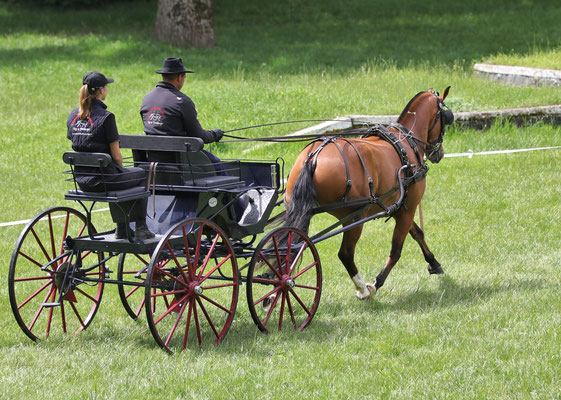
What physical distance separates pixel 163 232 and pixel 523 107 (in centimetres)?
963

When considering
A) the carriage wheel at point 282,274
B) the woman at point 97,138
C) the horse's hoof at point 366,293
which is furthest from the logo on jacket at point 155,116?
the horse's hoof at point 366,293

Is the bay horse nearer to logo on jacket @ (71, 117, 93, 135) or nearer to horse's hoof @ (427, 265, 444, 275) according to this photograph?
horse's hoof @ (427, 265, 444, 275)

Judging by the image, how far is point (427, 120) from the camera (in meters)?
8.82

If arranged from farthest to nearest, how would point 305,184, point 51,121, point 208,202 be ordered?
point 51,121
point 305,184
point 208,202

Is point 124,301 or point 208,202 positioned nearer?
point 208,202

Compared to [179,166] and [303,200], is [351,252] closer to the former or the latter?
[303,200]

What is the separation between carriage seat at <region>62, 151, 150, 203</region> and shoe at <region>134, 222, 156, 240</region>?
28 cm

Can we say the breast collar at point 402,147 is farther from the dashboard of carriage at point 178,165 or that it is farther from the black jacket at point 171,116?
the black jacket at point 171,116

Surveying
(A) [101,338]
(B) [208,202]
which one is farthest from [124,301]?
(B) [208,202]

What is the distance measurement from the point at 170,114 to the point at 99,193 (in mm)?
946

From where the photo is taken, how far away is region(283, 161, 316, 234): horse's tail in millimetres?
7277

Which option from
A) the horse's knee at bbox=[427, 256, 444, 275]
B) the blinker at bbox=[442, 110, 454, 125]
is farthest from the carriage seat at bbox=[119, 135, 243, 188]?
the blinker at bbox=[442, 110, 454, 125]

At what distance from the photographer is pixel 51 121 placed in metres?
16.1

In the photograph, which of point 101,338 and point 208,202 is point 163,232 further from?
point 101,338
